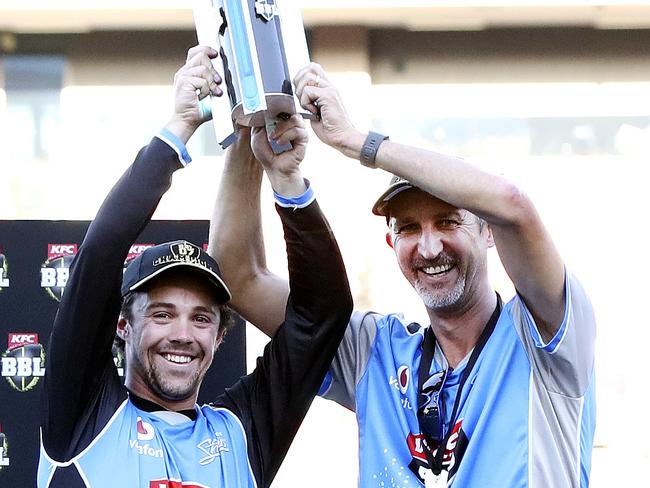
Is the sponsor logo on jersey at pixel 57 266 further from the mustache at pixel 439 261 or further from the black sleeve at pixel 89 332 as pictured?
the mustache at pixel 439 261

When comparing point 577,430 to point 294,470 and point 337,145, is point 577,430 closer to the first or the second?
point 337,145

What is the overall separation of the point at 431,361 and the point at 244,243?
23.3 inches

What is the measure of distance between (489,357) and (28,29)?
3140 millimetres

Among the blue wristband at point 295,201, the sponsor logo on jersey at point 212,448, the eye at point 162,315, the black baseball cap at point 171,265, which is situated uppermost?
the blue wristband at point 295,201

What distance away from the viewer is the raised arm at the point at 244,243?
9.23 feet

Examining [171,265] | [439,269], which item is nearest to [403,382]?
[439,269]

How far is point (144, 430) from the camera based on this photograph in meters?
2.41

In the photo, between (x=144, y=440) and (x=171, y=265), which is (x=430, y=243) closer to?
(x=171, y=265)

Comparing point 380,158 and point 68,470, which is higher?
point 380,158

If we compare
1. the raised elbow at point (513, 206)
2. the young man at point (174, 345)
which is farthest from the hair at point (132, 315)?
the raised elbow at point (513, 206)

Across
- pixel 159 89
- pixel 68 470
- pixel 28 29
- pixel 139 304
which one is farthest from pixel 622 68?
pixel 68 470

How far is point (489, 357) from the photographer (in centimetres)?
253

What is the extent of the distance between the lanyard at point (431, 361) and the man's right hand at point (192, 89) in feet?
2.47

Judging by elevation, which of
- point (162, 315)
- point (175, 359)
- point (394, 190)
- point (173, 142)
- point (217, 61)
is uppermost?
point (217, 61)
